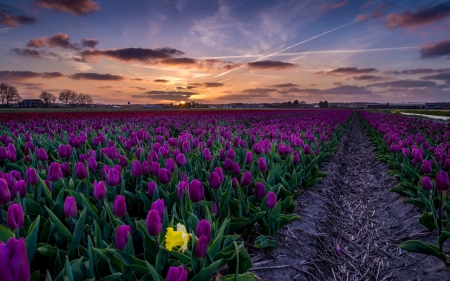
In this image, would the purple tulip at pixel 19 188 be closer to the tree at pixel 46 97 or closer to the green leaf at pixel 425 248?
the green leaf at pixel 425 248

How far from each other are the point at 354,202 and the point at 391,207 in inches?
31.0

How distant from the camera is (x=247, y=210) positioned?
2.95 metres

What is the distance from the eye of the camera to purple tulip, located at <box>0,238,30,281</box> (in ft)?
3.55

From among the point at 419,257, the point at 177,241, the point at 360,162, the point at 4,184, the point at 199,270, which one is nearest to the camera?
the point at 177,241

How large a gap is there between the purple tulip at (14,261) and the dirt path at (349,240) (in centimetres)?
182

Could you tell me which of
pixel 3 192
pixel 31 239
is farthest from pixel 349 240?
pixel 3 192

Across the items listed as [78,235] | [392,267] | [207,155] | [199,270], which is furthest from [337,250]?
[78,235]

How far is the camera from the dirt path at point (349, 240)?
2.94 meters

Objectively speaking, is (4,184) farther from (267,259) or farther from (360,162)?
(360,162)

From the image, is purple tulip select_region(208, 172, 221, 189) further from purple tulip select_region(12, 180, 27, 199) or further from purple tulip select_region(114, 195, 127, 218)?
purple tulip select_region(12, 180, 27, 199)

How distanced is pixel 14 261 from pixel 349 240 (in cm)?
398

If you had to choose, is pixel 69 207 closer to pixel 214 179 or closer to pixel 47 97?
pixel 214 179

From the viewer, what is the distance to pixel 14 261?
1.11 metres

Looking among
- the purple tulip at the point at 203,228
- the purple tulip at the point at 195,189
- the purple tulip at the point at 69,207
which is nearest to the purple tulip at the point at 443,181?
the purple tulip at the point at 195,189
